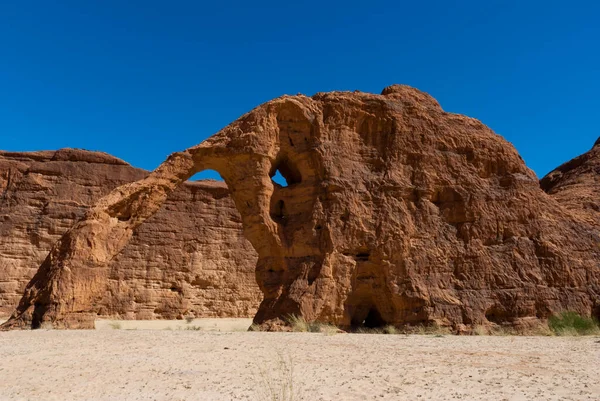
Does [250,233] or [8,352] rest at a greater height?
[250,233]

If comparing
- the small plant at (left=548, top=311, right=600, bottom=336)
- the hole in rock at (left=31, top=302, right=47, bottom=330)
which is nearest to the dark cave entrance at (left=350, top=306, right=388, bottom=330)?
the small plant at (left=548, top=311, right=600, bottom=336)

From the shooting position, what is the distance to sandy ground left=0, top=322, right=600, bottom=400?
5508 mm

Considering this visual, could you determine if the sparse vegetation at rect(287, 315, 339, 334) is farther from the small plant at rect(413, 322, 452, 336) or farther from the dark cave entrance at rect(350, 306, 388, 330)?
the small plant at rect(413, 322, 452, 336)

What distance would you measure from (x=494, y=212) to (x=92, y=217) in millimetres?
10969

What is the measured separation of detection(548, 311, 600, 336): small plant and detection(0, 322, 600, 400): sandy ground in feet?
10.3

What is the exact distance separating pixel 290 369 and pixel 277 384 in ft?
2.93

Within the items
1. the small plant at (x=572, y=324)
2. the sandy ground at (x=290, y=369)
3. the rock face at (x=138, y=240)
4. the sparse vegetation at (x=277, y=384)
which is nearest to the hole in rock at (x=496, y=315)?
the small plant at (x=572, y=324)

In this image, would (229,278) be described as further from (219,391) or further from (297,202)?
(219,391)

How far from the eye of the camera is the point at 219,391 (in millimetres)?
5570

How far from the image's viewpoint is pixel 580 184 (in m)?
20.1

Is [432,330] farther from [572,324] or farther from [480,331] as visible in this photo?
[572,324]

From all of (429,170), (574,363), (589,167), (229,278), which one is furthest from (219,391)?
(229,278)

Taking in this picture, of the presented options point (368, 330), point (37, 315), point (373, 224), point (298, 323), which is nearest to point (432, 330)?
point (368, 330)

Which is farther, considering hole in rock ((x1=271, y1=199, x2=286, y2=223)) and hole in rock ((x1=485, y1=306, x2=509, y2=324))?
hole in rock ((x1=271, y1=199, x2=286, y2=223))
